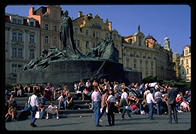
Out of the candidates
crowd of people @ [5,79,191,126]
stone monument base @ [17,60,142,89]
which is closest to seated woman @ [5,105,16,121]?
crowd of people @ [5,79,191,126]

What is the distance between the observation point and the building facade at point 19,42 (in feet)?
156

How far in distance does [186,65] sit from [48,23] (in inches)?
2127

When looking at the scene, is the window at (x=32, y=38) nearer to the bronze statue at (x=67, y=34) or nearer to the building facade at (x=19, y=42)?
the building facade at (x=19, y=42)

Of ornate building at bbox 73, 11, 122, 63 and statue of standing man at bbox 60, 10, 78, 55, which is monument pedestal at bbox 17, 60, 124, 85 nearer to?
statue of standing man at bbox 60, 10, 78, 55

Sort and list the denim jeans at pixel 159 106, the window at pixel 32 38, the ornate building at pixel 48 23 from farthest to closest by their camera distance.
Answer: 1. the ornate building at pixel 48 23
2. the window at pixel 32 38
3. the denim jeans at pixel 159 106

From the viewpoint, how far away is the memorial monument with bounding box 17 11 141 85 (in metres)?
17.6

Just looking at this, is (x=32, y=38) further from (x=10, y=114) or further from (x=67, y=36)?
(x=10, y=114)

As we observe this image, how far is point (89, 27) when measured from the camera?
2370 inches

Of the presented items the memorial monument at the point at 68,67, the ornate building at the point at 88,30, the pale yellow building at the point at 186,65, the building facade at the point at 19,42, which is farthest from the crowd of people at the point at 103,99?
the pale yellow building at the point at 186,65

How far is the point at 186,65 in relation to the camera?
9275 centimetres

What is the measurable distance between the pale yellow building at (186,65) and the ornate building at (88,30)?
120ft

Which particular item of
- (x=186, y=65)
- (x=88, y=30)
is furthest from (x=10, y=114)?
(x=186, y=65)

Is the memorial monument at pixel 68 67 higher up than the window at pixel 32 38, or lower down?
lower down

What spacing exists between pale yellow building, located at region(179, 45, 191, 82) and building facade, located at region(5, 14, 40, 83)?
53.4 metres
